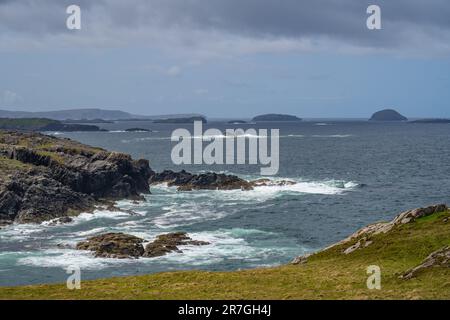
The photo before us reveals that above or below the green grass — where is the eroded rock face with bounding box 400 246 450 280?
below

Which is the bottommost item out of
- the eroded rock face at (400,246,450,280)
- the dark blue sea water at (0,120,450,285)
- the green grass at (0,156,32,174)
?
the dark blue sea water at (0,120,450,285)

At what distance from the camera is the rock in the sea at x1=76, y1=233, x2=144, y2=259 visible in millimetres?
68881

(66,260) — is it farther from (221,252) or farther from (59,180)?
(59,180)

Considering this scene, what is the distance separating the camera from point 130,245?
70.6 m

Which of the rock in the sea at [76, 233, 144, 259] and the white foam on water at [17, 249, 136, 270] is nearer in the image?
the white foam on water at [17, 249, 136, 270]

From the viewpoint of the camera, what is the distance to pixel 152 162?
197375mm

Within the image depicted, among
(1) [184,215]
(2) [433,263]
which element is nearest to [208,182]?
(1) [184,215]

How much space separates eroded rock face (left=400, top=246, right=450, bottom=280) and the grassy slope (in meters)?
0.64

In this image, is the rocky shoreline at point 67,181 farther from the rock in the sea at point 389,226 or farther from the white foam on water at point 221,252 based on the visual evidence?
the rock in the sea at point 389,226

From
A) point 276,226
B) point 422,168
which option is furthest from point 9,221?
point 422,168

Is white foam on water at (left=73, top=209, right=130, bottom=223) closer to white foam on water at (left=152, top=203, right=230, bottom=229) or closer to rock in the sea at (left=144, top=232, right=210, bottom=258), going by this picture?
white foam on water at (left=152, top=203, right=230, bottom=229)

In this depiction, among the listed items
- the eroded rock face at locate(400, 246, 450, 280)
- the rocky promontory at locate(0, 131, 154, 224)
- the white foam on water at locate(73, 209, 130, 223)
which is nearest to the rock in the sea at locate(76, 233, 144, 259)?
the white foam on water at locate(73, 209, 130, 223)
